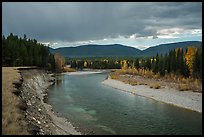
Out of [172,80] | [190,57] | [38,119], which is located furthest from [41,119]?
[190,57]

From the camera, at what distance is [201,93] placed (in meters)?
51.1

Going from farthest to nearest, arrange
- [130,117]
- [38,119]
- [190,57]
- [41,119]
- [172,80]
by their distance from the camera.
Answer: [190,57] < [172,80] < [130,117] < [41,119] < [38,119]

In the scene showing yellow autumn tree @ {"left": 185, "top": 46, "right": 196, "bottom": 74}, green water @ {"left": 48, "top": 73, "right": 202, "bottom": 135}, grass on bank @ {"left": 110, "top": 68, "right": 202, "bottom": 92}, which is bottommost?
green water @ {"left": 48, "top": 73, "right": 202, "bottom": 135}

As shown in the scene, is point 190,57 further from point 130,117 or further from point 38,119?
point 38,119

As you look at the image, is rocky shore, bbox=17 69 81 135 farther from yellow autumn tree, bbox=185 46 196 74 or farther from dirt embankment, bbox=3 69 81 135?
yellow autumn tree, bbox=185 46 196 74

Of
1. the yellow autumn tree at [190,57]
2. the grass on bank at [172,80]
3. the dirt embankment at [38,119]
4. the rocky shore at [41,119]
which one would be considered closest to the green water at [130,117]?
the rocky shore at [41,119]

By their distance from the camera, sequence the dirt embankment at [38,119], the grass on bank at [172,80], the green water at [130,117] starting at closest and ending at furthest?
the dirt embankment at [38,119]
the green water at [130,117]
the grass on bank at [172,80]

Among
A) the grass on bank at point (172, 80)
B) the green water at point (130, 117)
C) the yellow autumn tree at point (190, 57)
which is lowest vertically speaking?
the green water at point (130, 117)

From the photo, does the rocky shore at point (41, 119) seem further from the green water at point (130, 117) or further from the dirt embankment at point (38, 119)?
the green water at point (130, 117)

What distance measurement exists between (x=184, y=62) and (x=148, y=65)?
36128 mm

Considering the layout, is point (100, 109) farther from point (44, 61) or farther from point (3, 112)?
point (44, 61)

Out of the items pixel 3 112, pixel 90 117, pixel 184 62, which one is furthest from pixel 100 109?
pixel 184 62

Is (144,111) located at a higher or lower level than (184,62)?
lower

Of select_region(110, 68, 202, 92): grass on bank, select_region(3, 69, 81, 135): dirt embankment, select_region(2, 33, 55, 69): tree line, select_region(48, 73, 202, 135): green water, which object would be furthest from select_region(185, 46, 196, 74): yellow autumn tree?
select_region(3, 69, 81, 135): dirt embankment
